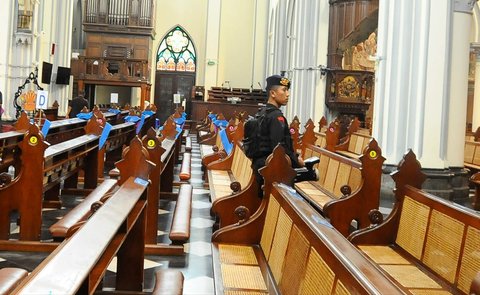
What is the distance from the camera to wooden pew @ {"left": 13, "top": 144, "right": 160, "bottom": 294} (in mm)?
1709

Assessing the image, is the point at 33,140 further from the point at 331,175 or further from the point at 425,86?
the point at 425,86

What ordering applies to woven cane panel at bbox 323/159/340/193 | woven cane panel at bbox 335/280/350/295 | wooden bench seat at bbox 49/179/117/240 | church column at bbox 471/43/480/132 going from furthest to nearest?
church column at bbox 471/43/480/132, woven cane panel at bbox 323/159/340/193, wooden bench seat at bbox 49/179/117/240, woven cane panel at bbox 335/280/350/295

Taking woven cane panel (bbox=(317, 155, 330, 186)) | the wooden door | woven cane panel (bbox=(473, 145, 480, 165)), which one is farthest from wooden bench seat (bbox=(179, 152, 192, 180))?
the wooden door

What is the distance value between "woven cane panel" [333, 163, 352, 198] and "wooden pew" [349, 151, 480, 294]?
197cm

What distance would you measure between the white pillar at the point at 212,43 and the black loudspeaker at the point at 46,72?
10.4 m

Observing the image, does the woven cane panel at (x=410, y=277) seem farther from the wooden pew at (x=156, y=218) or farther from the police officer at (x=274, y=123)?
the wooden pew at (x=156, y=218)

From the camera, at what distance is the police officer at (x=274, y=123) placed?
17.0ft

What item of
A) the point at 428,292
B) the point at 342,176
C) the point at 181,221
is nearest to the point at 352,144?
the point at 342,176

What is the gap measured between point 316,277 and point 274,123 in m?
2.88

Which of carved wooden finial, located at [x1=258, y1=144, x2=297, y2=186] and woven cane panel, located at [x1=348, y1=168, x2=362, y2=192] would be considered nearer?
carved wooden finial, located at [x1=258, y1=144, x2=297, y2=186]

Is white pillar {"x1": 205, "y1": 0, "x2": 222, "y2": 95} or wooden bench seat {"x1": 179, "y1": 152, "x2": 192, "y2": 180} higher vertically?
white pillar {"x1": 205, "y1": 0, "x2": 222, "y2": 95}

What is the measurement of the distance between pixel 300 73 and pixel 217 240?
13.7 metres

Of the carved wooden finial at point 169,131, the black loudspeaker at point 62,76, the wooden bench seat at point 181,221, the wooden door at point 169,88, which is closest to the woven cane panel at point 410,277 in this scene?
the wooden bench seat at point 181,221

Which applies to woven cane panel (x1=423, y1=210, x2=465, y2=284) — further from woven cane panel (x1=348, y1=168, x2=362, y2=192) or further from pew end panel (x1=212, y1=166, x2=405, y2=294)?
woven cane panel (x1=348, y1=168, x2=362, y2=192)
